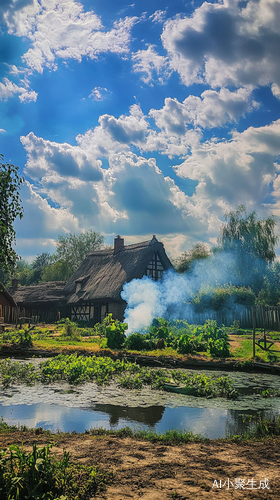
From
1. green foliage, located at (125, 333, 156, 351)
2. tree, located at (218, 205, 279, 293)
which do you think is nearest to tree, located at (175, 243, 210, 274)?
tree, located at (218, 205, 279, 293)

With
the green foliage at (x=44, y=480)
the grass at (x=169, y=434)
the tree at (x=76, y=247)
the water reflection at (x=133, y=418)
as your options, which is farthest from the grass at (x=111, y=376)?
the tree at (x=76, y=247)

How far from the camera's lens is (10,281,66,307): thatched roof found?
124ft

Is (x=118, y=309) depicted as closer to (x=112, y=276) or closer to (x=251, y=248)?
(x=112, y=276)

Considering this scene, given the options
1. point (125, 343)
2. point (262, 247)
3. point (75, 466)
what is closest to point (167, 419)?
point (75, 466)

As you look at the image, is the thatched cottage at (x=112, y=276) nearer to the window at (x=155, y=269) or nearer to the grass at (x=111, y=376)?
the window at (x=155, y=269)

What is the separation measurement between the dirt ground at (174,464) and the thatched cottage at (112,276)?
2324 centimetres

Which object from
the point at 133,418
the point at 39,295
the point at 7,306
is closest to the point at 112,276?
the point at 39,295

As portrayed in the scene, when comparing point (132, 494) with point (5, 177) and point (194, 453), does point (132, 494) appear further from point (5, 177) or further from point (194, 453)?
point (5, 177)

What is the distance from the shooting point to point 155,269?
3250 cm

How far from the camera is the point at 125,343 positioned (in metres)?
17.6

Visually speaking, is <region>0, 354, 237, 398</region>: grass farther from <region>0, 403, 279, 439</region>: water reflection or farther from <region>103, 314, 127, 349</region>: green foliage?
<region>103, 314, 127, 349</region>: green foliage

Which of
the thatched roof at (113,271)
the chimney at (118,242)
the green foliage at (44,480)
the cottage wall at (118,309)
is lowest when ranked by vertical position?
the green foliage at (44,480)

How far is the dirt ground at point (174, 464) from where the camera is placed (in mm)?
3934

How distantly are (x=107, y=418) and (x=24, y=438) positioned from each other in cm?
244
